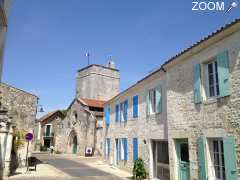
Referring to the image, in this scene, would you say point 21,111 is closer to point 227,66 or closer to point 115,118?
point 115,118

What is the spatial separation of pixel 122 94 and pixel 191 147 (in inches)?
316

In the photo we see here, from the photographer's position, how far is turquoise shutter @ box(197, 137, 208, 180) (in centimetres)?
749

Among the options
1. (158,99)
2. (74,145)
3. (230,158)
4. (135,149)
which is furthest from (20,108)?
(74,145)

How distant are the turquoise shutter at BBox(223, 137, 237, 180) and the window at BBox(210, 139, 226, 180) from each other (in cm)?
51

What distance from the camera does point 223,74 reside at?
22.9 ft

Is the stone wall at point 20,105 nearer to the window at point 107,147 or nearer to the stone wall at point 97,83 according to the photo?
the window at point 107,147

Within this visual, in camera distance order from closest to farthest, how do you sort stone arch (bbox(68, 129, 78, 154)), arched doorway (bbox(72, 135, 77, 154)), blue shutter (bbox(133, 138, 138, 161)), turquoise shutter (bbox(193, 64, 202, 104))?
turquoise shutter (bbox(193, 64, 202, 104))
blue shutter (bbox(133, 138, 138, 161))
stone arch (bbox(68, 129, 78, 154))
arched doorway (bbox(72, 135, 77, 154))

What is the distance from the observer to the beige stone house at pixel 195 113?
266 inches

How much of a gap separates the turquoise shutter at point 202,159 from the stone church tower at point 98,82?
3110 cm

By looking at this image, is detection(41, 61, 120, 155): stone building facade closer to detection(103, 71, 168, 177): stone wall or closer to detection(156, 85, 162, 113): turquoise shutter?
detection(103, 71, 168, 177): stone wall

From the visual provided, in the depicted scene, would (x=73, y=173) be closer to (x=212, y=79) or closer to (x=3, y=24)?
(x=3, y=24)

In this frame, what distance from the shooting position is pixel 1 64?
9.59 m

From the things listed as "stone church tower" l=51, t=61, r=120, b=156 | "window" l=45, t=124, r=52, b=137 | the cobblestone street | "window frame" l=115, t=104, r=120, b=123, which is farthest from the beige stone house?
"window" l=45, t=124, r=52, b=137

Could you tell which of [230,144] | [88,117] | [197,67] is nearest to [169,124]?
[197,67]
